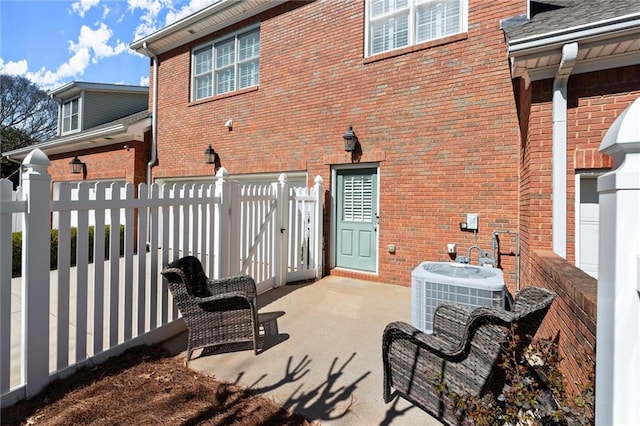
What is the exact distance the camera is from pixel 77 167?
1084 centimetres

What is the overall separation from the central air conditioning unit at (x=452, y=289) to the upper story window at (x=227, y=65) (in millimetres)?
6602

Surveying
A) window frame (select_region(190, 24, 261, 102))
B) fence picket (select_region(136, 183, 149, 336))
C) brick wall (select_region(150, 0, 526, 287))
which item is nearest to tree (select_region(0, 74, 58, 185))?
window frame (select_region(190, 24, 261, 102))

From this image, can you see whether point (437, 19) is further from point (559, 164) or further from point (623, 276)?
point (623, 276)

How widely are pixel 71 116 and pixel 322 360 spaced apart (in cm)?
1517

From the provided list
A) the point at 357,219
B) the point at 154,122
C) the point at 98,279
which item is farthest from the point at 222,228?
the point at 154,122

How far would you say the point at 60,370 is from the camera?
8.73 ft

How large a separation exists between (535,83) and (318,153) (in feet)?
13.2

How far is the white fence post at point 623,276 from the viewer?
95 cm

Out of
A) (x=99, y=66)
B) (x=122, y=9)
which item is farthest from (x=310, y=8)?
(x=99, y=66)

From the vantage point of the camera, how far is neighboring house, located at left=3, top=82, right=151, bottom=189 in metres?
9.71

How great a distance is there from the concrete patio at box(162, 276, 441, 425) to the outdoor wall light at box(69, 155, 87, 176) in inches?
379

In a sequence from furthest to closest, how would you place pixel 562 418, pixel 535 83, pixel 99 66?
pixel 99 66, pixel 535 83, pixel 562 418

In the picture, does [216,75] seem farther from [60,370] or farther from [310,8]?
[60,370]

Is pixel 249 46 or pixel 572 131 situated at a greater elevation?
pixel 249 46
